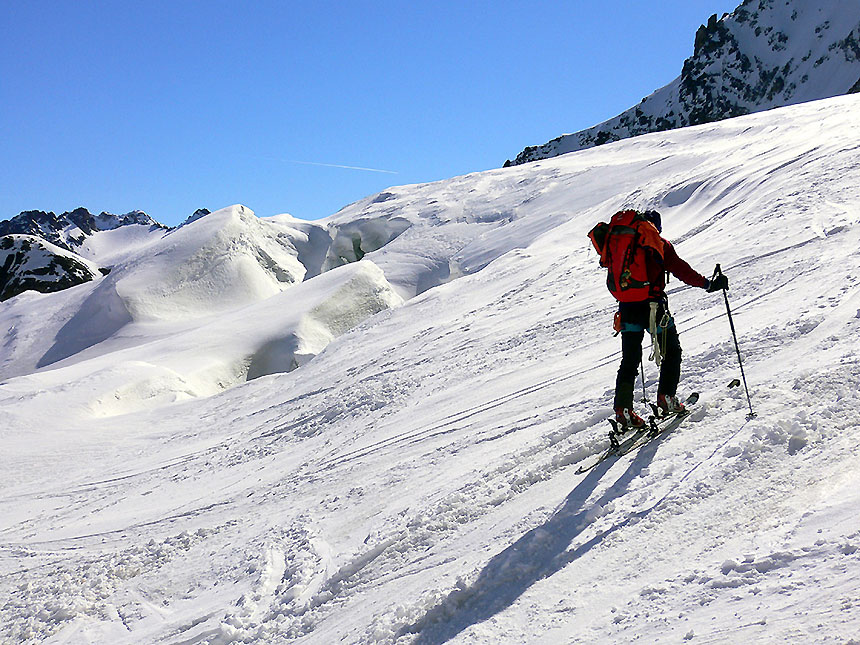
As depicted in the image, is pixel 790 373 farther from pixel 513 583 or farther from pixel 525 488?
pixel 513 583

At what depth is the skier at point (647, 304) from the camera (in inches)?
200

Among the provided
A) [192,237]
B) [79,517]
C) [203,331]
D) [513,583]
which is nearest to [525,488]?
[513,583]

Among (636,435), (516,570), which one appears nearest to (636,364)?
(636,435)

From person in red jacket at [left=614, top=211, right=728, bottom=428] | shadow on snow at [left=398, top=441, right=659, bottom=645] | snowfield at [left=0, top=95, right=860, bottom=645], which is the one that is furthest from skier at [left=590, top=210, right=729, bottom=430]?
shadow on snow at [left=398, top=441, right=659, bottom=645]

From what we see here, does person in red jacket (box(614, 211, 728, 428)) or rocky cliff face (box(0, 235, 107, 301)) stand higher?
rocky cliff face (box(0, 235, 107, 301))

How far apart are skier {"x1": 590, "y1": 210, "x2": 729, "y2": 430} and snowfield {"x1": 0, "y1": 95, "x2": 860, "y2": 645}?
38 cm

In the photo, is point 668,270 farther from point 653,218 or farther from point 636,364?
point 636,364

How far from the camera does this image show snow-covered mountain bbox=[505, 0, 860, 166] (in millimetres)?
114625

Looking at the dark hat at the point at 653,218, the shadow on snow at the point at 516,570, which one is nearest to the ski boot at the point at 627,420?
the shadow on snow at the point at 516,570

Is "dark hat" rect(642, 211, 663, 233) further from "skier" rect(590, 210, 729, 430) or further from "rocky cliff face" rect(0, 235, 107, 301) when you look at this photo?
"rocky cliff face" rect(0, 235, 107, 301)

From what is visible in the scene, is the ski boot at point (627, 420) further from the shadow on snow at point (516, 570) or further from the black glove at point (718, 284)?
the black glove at point (718, 284)

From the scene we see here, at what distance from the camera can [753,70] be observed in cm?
12400

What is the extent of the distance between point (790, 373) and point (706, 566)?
2.51 meters

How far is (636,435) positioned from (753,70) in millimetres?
138120
